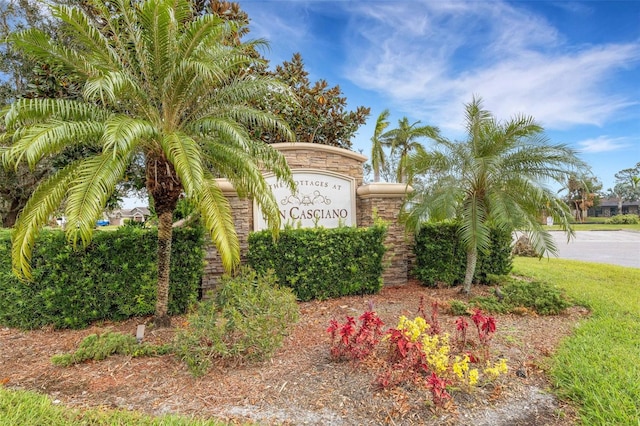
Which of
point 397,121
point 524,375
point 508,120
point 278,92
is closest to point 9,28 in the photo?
point 278,92

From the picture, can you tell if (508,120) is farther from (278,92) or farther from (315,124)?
(315,124)

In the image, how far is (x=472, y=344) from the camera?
3939mm

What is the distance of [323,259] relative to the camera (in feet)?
21.0

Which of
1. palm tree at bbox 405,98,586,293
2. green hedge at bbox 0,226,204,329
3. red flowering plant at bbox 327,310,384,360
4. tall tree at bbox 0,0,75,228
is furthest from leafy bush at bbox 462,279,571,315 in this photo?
tall tree at bbox 0,0,75,228

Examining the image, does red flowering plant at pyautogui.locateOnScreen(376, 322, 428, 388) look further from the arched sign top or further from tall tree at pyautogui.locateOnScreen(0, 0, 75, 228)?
tall tree at pyautogui.locateOnScreen(0, 0, 75, 228)

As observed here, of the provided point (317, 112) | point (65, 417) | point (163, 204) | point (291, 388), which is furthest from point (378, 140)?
point (65, 417)

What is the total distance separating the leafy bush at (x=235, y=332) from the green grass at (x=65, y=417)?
71 centimetres

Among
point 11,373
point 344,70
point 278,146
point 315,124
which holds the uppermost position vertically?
point 344,70

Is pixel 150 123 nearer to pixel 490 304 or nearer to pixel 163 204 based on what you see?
pixel 163 204

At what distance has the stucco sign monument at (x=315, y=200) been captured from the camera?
732cm

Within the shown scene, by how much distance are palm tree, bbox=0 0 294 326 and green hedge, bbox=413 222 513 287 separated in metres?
3.94

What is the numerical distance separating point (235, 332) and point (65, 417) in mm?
1588

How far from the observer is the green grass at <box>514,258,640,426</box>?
9.05ft

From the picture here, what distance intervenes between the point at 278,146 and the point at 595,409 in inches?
254
